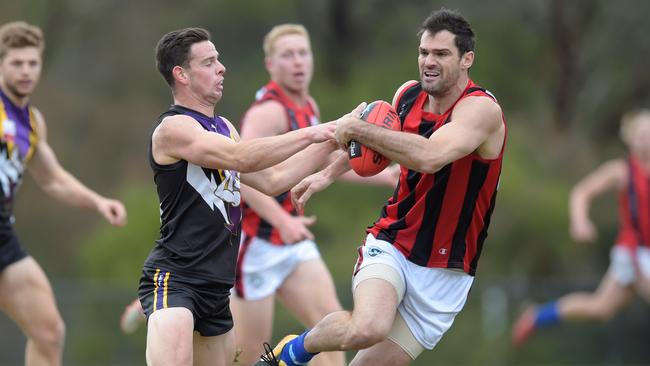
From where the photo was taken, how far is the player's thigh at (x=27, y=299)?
6953mm

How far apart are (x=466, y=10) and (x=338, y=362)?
12505 mm

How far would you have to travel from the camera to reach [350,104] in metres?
18.2

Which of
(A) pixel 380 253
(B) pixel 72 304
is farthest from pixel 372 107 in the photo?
(B) pixel 72 304

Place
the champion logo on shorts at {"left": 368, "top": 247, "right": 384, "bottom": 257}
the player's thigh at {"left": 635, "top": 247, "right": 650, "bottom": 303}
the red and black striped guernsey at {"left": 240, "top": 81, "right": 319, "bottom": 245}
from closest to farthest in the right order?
the champion logo on shorts at {"left": 368, "top": 247, "right": 384, "bottom": 257} → the red and black striped guernsey at {"left": 240, "top": 81, "right": 319, "bottom": 245} → the player's thigh at {"left": 635, "top": 247, "right": 650, "bottom": 303}

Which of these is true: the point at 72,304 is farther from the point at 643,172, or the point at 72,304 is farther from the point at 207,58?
the point at 207,58

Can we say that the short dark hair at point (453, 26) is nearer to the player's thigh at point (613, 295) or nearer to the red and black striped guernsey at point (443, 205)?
the red and black striped guernsey at point (443, 205)

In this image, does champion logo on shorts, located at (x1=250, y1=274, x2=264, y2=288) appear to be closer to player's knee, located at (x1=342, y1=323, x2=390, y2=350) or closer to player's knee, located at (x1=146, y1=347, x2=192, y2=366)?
player's knee, located at (x1=342, y1=323, x2=390, y2=350)

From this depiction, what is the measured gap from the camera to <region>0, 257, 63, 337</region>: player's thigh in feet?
22.8

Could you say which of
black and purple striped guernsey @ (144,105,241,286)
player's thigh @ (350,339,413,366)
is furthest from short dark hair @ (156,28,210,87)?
player's thigh @ (350,339,413,366)

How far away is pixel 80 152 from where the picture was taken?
1975cm

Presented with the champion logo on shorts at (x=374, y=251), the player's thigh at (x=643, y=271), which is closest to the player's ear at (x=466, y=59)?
the champion logo on shorts at (x=374, y=251)

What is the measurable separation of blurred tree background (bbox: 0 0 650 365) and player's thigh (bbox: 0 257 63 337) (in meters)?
8.25

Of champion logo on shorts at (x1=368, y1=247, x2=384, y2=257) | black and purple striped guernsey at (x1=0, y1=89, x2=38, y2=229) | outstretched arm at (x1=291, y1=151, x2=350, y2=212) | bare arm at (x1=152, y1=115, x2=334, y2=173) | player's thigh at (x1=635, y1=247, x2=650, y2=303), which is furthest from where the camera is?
player's thigh at (x1=635, y1=247, x2=650, y2=303)

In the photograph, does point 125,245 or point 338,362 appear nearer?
point 338,362
